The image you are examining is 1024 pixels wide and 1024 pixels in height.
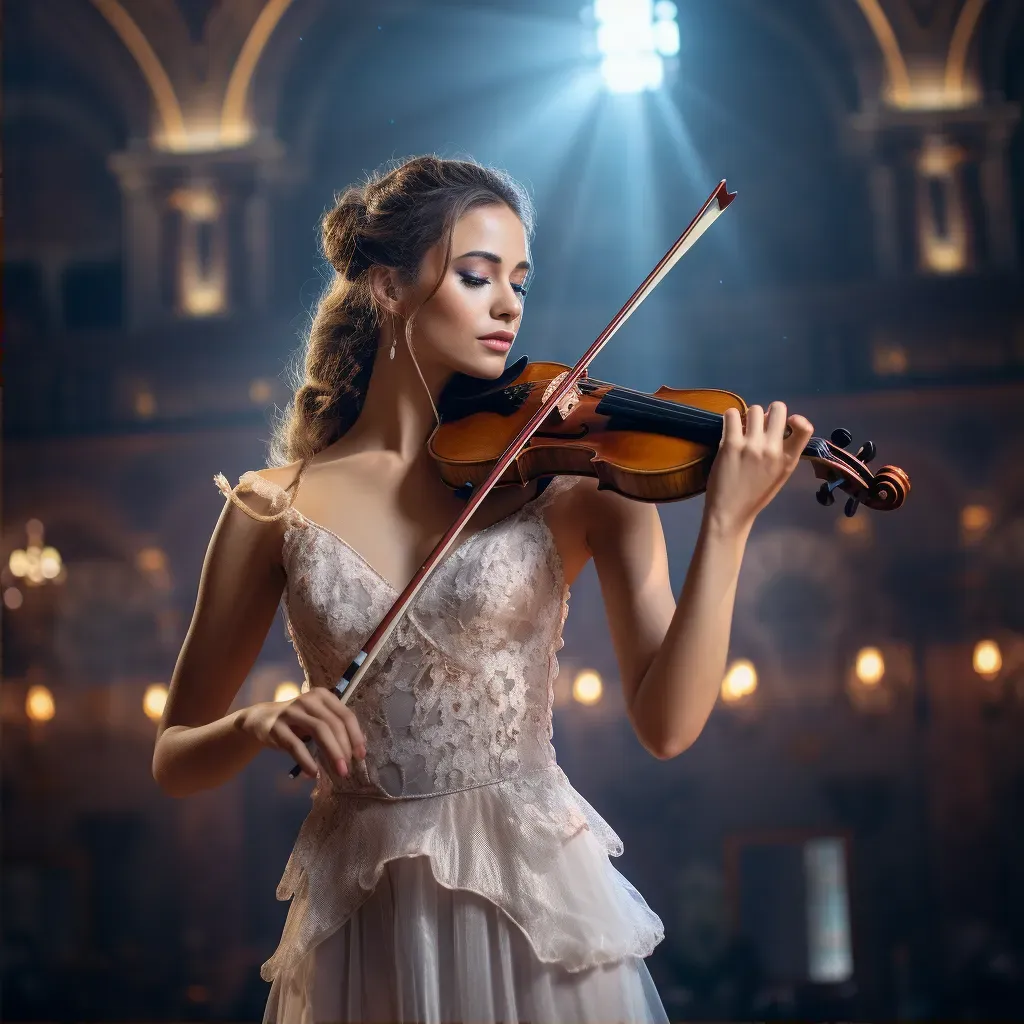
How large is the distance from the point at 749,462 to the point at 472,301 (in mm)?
414

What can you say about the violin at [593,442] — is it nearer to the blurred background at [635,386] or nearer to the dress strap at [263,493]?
the dress strap at [263,493]

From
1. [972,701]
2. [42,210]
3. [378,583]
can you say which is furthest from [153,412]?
[378,583]

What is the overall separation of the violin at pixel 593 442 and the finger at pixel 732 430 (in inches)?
1.0

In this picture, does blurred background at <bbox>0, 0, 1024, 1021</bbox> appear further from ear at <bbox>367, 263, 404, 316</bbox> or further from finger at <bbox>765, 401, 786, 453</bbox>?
finger at <bbox>765, 401, 786, 453</bbox>

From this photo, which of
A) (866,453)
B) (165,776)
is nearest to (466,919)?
(165,776)

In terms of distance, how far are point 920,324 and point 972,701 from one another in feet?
6.00

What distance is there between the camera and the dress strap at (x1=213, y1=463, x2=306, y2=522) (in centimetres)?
135

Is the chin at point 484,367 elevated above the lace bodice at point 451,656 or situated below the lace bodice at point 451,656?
above

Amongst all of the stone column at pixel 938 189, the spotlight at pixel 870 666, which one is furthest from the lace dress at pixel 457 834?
the stone column at pixel 938 189

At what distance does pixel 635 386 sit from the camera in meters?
5.57

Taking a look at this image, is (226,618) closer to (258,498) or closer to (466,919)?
(258,498)

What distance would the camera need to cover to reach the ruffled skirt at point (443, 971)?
3.81 feet

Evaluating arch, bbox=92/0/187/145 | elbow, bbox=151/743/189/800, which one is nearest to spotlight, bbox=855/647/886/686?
arch, bbox=92/0/187/145

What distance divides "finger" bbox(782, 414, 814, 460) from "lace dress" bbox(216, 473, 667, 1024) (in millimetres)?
288
